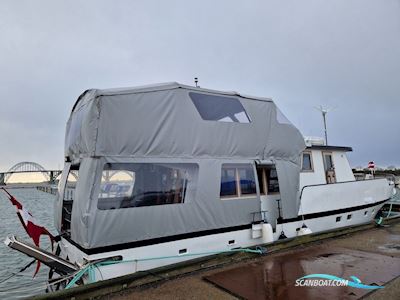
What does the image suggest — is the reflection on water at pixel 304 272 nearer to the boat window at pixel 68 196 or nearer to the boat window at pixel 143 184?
the boat window at pixel 143 184

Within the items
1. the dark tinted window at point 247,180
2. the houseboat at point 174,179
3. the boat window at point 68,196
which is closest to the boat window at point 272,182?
the houseboat at point 174,179

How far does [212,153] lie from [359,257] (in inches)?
126

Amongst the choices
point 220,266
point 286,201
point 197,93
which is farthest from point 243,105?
point 220,266

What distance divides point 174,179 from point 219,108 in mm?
1884

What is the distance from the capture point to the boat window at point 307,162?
29.6 feet

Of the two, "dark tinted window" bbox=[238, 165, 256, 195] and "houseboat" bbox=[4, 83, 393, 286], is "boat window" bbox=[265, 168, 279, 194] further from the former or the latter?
"dark tinted window" bbox=[238, 165, 256, 195]

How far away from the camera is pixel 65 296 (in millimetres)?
3584

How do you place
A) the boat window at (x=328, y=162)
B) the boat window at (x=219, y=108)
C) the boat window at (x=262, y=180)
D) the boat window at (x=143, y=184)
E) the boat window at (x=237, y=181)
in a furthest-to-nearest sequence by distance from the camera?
the boat window at (x=328, y=162) → the boat window at (x=262, y=180) → the boat window at (x=237, y=181) → the boat window at (x=219, y=108) → the boat window at (x=143, y=184)

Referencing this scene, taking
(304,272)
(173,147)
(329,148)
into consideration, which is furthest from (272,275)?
(329,148)

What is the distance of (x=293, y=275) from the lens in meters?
4.32

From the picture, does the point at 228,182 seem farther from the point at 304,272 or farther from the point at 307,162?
the point at 307,162

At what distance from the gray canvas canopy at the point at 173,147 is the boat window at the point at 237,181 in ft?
0.49

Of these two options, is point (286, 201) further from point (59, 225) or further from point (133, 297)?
point (59, 225)

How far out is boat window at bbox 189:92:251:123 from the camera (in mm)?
6137
